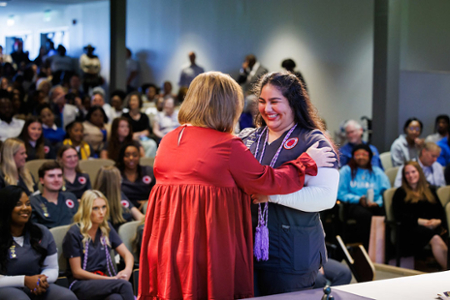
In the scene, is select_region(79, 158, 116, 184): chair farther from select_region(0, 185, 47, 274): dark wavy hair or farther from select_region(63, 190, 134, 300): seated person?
select_region(0, 185, 47, 274): dark wavy hair

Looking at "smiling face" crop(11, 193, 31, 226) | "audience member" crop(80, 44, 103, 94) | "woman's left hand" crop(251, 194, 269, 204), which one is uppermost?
"audience member" crop(80, 44, 103, 94)

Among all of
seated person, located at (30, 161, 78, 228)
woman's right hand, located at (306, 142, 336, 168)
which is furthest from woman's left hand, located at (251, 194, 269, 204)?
seated person, located at (30, 161, 78, 228)

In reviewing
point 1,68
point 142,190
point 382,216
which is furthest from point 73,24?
point 382,216

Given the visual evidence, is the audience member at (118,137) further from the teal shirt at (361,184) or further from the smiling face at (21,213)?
the smiling face at (21,213)

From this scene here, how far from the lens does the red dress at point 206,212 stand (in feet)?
5.70

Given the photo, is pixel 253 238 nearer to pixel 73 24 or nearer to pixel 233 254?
pixel 233 254

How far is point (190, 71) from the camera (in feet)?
30.2

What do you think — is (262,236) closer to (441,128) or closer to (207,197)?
(207,197)

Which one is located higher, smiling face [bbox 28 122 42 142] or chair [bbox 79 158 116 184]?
smiling face [bbox 28 122 42 142]

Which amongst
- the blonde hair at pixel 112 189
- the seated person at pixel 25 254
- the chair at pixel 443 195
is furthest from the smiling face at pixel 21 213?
the chair at pixel 443 195

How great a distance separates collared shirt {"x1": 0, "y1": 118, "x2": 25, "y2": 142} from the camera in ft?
18.9

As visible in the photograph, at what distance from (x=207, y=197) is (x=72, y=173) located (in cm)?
323

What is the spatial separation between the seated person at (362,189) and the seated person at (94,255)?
2.30 meters

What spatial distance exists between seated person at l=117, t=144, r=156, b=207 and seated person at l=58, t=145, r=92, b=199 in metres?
0.40
